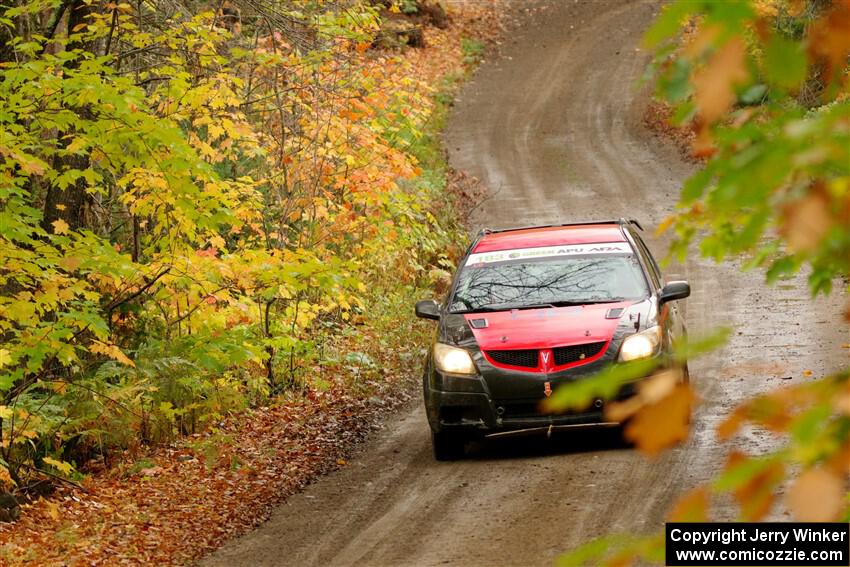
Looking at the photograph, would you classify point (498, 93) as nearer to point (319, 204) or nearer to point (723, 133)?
point (319, 204)

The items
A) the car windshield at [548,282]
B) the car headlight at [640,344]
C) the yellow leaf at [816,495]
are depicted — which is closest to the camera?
the yellow leaf at [816,495]

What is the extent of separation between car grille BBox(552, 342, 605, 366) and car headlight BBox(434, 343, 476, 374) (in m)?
0.74

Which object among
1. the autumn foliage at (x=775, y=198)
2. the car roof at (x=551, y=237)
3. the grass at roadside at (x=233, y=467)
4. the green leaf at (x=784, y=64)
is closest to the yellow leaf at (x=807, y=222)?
the autumn foliage at (x=775, y=198)

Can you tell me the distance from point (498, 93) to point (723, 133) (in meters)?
34.7

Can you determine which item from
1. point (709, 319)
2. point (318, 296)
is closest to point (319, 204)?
point (318, 296)

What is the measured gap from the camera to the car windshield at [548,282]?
32.8 ft

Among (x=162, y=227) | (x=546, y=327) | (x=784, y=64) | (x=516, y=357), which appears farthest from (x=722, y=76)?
(x=162, y=227)

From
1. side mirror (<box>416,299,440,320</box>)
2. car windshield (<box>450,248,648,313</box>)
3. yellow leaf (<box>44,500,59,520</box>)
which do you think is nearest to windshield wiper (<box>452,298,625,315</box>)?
car windshield (<box>450,248,648,313</box>)

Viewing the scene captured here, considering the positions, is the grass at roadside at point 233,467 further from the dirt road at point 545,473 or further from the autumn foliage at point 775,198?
the autumn foliage at point 775,198

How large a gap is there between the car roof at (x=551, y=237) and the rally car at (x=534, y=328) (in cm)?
3

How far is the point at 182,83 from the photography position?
1021 centimetres

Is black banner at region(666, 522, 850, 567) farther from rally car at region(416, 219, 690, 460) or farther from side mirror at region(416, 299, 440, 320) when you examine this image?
side mirror at region(416, 299, 440, 320)

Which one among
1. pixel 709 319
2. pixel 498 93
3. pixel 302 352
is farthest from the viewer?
pixel 498 93

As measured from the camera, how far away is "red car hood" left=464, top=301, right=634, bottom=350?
9305 mm
